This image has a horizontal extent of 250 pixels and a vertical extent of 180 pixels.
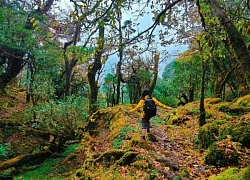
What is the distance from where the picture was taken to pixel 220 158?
609 centimetres

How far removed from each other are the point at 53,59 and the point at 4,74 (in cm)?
359

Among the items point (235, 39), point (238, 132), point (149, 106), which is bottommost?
point (238, 132)

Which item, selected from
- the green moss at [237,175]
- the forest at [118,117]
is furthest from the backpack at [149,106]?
the green moss at [237,175]

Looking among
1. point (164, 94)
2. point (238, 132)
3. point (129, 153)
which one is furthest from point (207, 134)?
point (164, 94)

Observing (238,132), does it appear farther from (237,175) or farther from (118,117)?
(118,117)

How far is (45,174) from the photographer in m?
10.1

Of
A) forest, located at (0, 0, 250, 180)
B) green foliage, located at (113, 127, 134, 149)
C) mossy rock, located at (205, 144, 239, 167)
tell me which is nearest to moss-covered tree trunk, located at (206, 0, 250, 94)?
forest, located at (0, 0, 250, 180)

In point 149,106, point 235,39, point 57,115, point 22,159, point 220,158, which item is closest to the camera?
point 235,39

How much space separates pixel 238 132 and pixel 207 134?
102 centimetres

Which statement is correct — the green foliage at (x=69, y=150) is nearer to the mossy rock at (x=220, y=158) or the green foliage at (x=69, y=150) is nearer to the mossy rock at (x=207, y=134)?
the mossy rock at (x=207, y=134)

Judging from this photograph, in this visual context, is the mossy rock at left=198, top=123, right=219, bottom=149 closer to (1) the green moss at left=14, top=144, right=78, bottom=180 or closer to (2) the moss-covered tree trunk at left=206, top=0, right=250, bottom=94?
(2) the moss-covered tree trunk at left=206, top=0, right=250, bottom=94

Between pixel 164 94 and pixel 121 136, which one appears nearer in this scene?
pixel 121 136

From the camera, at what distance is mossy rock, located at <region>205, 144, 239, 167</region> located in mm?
5945

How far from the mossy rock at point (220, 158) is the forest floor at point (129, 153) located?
0.16 m
